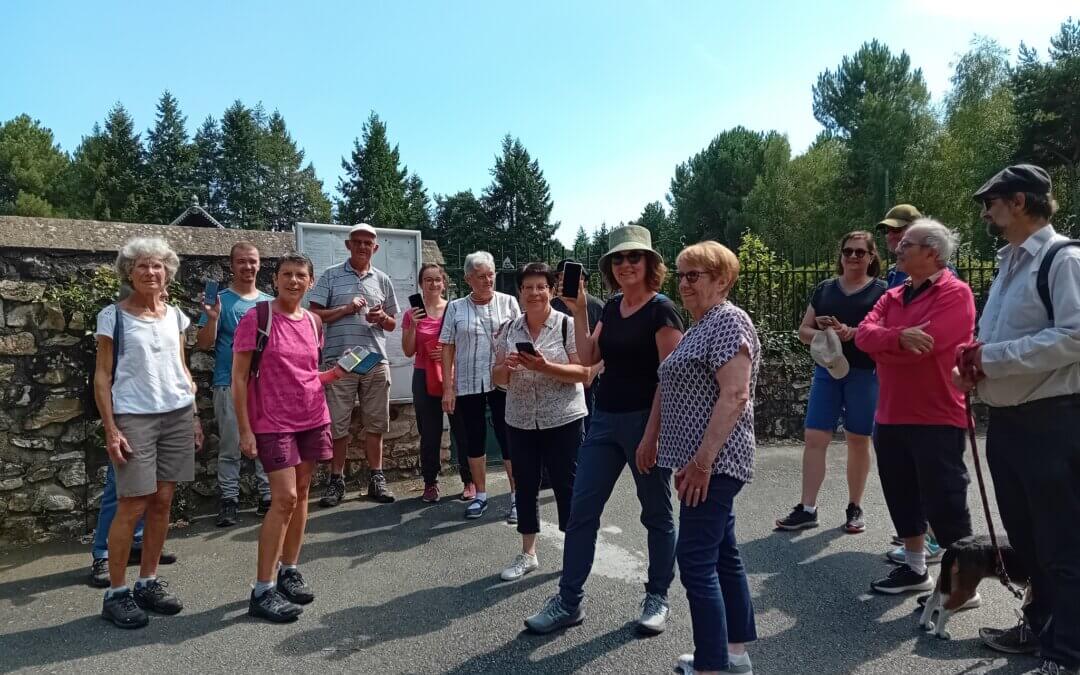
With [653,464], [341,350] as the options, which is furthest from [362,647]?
[341,350]

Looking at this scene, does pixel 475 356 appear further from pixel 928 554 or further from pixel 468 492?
pixel 928 554

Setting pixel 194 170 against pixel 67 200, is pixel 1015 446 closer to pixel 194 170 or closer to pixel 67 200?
pixel 67 200

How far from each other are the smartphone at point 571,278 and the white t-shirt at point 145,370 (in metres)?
2.12

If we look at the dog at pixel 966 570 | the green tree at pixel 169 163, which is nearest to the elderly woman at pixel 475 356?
the dog at pixel 966 570

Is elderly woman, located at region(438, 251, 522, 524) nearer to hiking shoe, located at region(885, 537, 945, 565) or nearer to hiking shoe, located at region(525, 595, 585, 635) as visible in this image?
hiking shoe, located at region(525, 595, 585, 635)

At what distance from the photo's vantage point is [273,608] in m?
3.32

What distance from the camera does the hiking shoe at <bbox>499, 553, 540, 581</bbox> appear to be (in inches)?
150

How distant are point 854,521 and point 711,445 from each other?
2.67 m

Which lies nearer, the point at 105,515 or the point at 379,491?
the point at 105,515

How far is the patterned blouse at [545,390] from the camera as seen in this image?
3.72m

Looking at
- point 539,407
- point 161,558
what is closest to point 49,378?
point 161,558

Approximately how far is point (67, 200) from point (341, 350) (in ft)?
173

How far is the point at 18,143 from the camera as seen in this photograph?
4853cm

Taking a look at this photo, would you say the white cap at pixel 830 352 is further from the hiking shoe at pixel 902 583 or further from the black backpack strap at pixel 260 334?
the black backpack strap at pixel 260 334
